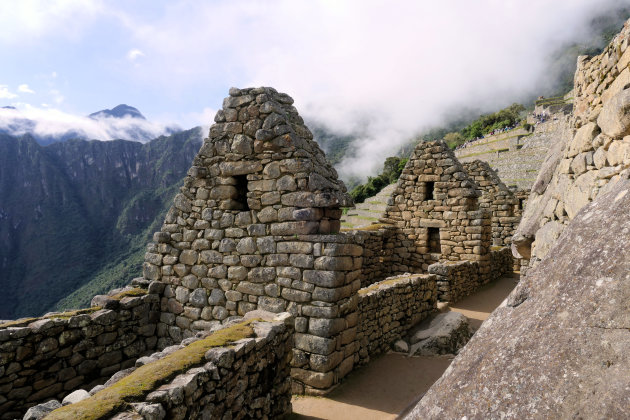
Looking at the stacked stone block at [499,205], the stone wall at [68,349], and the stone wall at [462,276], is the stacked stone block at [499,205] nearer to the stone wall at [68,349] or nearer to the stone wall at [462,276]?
the stone wall at [462,276]

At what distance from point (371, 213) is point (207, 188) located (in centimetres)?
1786

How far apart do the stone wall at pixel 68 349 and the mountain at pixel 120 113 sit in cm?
17854

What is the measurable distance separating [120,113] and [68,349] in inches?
7142

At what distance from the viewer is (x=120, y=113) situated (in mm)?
158750

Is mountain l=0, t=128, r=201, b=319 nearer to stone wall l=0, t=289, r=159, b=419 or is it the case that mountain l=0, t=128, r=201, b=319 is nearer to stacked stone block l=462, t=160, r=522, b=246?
stacked stone block l=462, t=160, r=522, b=246

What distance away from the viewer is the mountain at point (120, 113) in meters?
156

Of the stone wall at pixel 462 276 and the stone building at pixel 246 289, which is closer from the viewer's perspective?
the stone building at pixel 246 289

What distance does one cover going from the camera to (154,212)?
281ft

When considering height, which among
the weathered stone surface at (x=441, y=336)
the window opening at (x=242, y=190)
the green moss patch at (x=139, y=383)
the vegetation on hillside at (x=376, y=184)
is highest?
the vegetation on hillside at (x=376, y=184)

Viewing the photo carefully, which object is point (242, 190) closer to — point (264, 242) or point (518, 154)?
point (264, 242)

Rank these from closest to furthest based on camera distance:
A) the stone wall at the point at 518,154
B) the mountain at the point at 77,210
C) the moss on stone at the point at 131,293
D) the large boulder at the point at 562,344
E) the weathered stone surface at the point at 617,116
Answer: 1. the large boulder at the point at 562,344
2. the weathered stone surface at the point at 617,116
3. the moss on stone at the point at 131,293
4. the stone wall at the point at 518,154
5. the mountain at the point at 77,210

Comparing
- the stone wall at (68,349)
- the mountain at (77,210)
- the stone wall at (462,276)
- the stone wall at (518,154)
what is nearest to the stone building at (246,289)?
the stone wall at (68,349)

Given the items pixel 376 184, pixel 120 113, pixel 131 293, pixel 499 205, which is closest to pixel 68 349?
pixel 131 293

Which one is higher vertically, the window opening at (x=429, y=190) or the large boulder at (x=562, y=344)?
the window opening at (x=429, y=190)
